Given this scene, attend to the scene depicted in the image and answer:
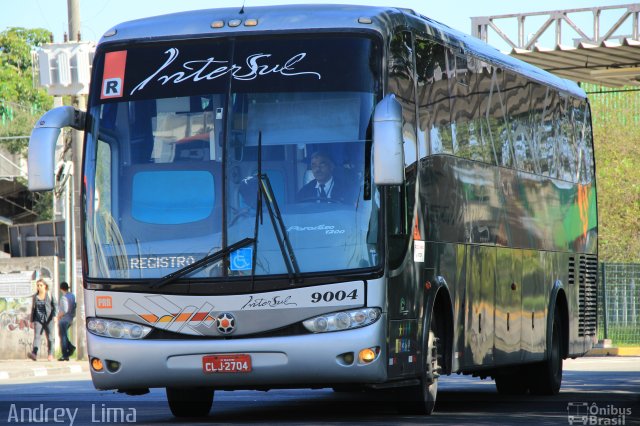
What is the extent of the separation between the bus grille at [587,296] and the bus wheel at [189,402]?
6911 mm

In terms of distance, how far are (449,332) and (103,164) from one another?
145 inches

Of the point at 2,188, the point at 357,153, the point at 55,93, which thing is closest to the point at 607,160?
the point at 2,188

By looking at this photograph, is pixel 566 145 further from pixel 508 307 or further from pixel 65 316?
pixel 65 316

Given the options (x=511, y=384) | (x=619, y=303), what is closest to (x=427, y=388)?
(x=511, y=384)

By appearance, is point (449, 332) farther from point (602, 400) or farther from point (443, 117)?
point (602, 400)

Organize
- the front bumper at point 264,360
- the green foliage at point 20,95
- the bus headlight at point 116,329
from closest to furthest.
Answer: the front bumper at point 264,360 → the bus headlight at point 116,329 → the green foliage at point 20,95

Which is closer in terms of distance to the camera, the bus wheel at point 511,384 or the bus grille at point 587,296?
the bus wheel at point 511,384

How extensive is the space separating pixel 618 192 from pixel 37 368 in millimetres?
31090

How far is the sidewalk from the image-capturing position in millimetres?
25750

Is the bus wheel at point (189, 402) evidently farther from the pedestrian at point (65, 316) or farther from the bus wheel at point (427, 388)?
the pedestrian at point (65, 316)

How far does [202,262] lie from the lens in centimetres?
1176

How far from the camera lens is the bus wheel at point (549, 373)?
17.9 meters

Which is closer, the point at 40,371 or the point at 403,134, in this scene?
the point at 403,134

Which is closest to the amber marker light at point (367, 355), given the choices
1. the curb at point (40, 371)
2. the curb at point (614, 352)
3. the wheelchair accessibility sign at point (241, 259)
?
the wheelchair accessibility sign at point (241, 259)
